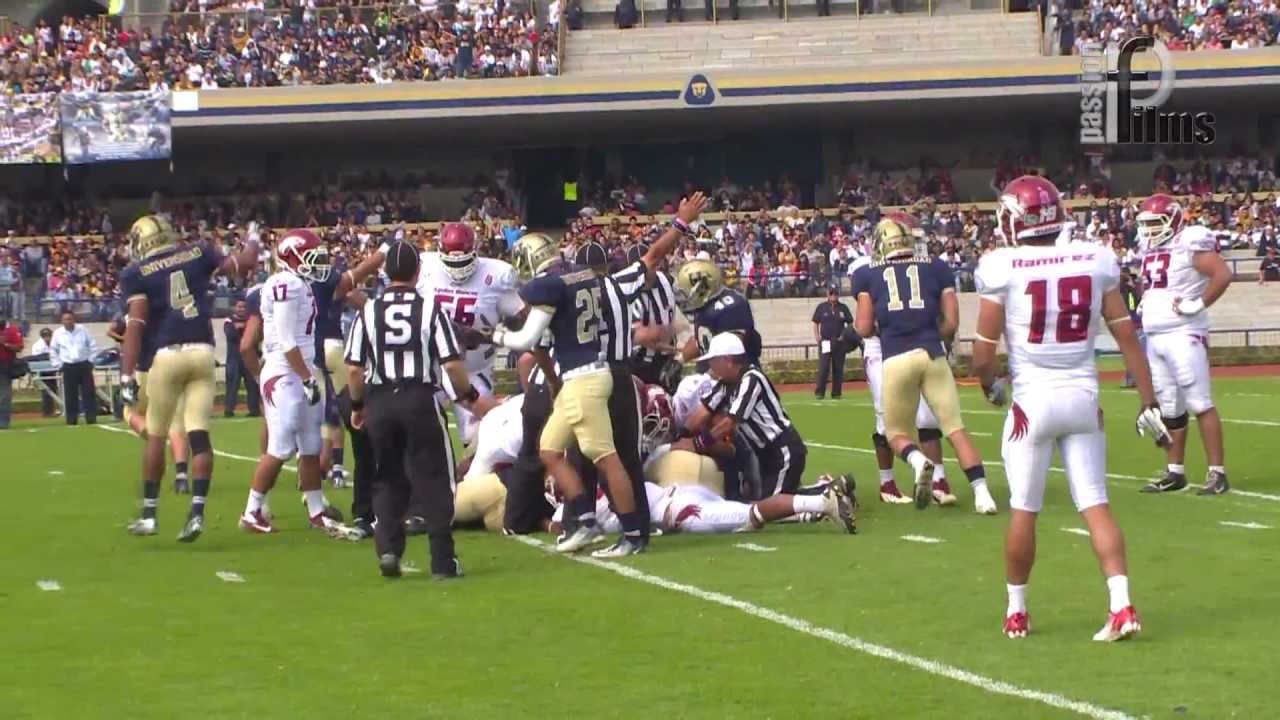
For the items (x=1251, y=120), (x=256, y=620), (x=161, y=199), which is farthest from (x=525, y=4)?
(x=256, y=620)

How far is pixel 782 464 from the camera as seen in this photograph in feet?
39.8

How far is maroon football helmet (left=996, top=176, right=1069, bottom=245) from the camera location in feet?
25.3

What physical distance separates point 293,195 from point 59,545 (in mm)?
33855

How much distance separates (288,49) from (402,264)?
3410 centimetres

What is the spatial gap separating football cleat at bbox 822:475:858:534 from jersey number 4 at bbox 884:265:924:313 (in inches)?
63.2

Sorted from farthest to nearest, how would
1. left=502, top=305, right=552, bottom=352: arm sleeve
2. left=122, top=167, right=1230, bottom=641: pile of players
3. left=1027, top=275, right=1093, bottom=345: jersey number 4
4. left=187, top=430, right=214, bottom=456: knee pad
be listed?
left=187, top=430, right=214, bottom=456: knee pad < left=122, top=167, right=1230, bottom=641: pile of players < left=502, top=305, right=552, bottom=352: arm sleeve < left=1027, top=275, right=1093, bottom=345: jersey number 4

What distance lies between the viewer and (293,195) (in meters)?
45.3

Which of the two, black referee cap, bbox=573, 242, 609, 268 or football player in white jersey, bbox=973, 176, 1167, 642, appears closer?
football player in white jersey, bbox=973, 176, 1167, 642

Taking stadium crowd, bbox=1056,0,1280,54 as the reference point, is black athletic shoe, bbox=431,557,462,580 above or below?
below

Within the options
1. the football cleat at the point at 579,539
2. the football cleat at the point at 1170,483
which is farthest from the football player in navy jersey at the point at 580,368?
the football cleat at the point at 1170,483

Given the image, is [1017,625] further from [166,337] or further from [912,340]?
[166,337]

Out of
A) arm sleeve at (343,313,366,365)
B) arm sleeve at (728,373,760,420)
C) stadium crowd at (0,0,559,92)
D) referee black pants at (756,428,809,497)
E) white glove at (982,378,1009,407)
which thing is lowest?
referee black pants at (756,428,809,497)

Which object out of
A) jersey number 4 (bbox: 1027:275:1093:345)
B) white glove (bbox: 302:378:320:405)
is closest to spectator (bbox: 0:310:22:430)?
white glove (bbox: 302:378:320:405)

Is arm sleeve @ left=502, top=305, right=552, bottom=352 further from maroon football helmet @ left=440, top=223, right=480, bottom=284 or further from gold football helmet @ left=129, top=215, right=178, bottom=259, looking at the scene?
gold football helmet @ left=129, top=215, right=178, bottom=259
